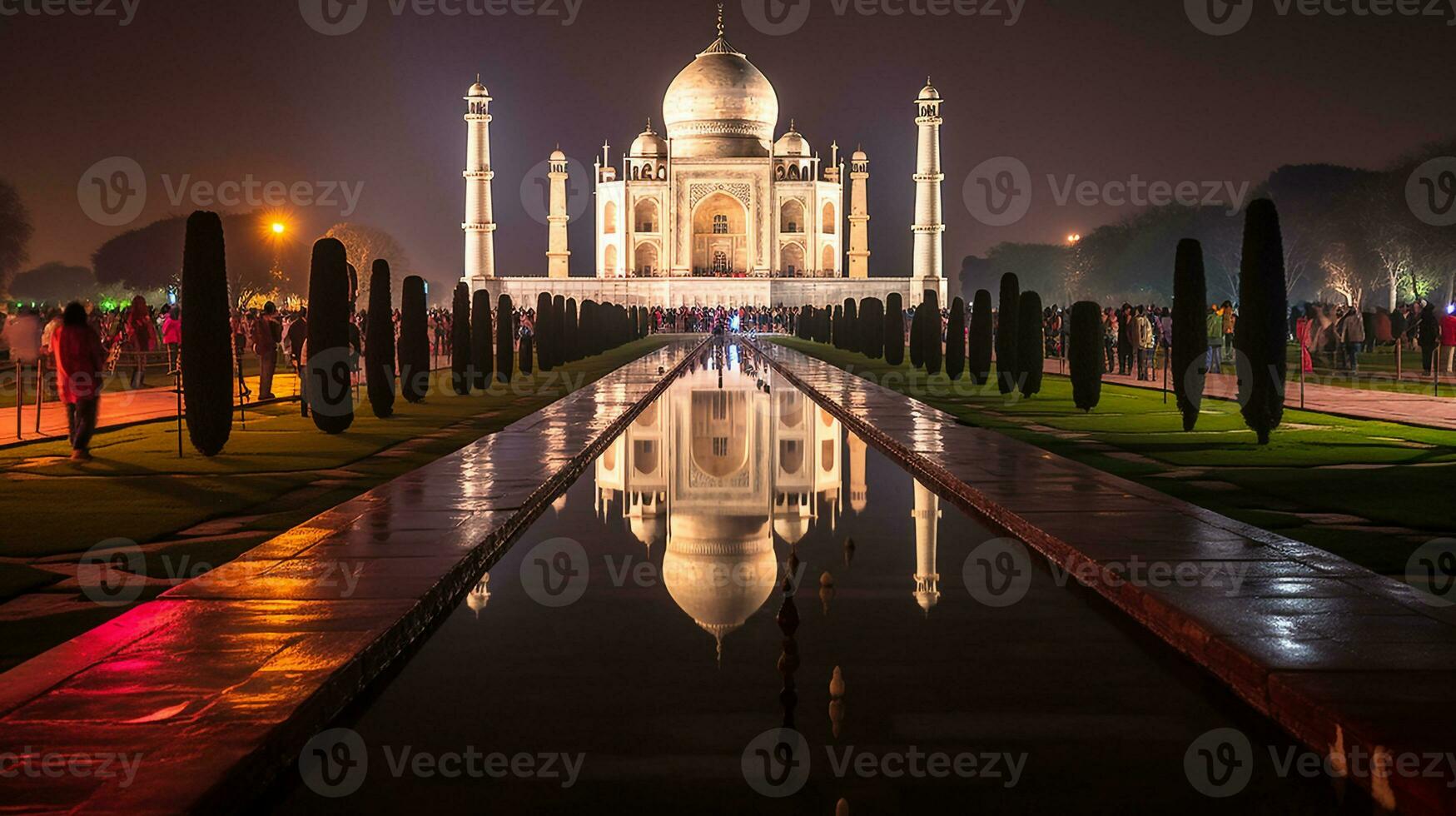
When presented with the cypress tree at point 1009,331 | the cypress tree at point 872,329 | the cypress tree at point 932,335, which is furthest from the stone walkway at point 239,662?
the cypress tree at point 872,329

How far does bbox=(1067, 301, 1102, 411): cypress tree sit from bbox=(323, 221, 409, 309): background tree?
4583 cm

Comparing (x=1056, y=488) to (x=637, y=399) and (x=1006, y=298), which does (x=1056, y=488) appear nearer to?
(x=637, y=399)

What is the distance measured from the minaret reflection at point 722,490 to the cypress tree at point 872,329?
1228 centimetres

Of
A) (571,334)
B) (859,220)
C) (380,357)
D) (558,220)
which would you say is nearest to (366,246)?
(558,220)

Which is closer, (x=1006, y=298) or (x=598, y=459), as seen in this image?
(x=598, y=459)

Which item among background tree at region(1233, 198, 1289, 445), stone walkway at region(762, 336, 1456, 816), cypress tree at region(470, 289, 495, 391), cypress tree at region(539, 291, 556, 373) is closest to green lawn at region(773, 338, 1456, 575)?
background tree at region(1233, 198, 1289, 445)

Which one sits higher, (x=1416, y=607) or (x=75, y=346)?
(x=75, y=346)

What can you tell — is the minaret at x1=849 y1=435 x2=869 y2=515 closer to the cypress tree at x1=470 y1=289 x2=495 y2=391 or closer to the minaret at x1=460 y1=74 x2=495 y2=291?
the cypress tree at x1=470 y1=289 x2=495 y2=391

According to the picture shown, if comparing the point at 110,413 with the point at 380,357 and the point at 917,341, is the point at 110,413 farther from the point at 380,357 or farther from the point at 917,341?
the point at 917,341

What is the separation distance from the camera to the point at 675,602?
459 centimetres

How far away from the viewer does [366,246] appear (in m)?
58.2

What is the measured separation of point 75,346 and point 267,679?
6.35 metres

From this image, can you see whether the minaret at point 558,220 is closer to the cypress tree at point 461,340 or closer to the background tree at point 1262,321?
the cypress tree at point 461,340

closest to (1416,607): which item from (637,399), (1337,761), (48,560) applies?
(1337,761)
